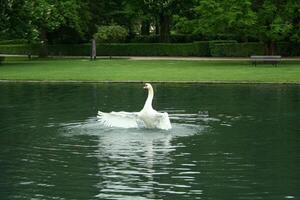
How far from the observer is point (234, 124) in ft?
72.5

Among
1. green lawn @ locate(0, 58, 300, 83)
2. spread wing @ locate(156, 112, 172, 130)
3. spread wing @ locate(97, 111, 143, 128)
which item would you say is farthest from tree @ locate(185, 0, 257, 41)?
spread wing @ locate(156, 112, 172, 130)

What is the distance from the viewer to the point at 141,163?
15.7 m

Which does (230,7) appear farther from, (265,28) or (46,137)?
(46,137)

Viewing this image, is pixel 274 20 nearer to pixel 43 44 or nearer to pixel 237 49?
pixel 237 49

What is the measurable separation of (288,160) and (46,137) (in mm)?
6940

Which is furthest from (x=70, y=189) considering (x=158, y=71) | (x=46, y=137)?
(x=158, y=71)

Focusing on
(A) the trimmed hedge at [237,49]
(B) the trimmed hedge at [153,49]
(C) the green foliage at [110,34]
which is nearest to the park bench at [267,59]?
(A) the trimmed hedge at [237,49]

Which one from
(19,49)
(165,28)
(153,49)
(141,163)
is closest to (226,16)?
(153,49)

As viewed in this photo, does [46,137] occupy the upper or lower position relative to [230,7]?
lower

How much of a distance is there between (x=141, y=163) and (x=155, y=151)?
1.56 m

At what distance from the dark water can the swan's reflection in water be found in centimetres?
2

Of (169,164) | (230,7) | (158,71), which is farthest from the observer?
(230,7)

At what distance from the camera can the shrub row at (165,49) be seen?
228 feet

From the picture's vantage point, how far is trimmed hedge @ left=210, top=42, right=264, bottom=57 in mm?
69250
